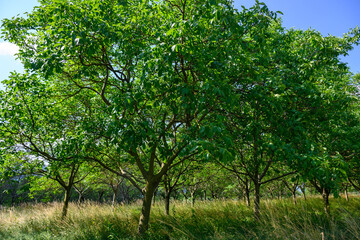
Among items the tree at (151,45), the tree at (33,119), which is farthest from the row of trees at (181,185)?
the tree at (151,45)

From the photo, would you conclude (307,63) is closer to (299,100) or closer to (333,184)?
(299,100)

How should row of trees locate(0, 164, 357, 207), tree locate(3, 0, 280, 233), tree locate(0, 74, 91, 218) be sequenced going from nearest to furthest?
1. tree locate(3, 0, 280, 233)
2. tree locate(0, 74, 91, 218)
3. row of trees locate(0, 164, 357, 207)

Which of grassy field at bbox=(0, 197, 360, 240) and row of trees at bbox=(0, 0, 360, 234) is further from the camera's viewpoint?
grassy field at bbox=(0, 197, 360, 240)

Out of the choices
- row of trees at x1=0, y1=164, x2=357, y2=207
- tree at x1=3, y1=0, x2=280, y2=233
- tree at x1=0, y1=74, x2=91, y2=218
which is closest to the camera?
tree at x1=3, y1=0, x2=280, y2=233

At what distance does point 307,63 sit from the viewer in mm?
6758

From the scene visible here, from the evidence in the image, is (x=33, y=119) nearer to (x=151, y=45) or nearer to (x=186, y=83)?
(x=151, y=45)

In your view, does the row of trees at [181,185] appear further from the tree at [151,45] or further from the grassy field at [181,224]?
the tree at [151,45]

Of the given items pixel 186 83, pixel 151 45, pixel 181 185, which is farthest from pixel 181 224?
pixel 181 185

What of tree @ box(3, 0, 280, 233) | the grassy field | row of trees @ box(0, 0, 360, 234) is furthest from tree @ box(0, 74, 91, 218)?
the grassy field

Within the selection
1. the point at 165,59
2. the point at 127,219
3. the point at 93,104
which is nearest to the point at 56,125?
the point at 93,104

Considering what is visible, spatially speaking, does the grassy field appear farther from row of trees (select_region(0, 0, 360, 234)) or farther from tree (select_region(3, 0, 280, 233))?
tree (select_region(3, 0, 280, 233))

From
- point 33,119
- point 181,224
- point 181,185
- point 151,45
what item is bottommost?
point 181,224

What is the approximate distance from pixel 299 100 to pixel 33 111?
9457 millimetres

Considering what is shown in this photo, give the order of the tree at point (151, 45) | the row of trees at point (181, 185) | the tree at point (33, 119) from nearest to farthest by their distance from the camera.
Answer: the tree at point (151, 45)
the tree at point (33, 119)
the row of trees at point (181, 185)
